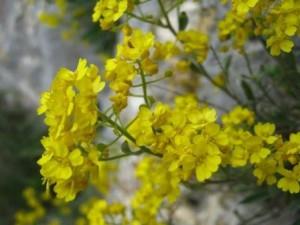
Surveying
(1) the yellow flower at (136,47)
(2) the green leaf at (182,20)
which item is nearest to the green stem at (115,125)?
(1) the yellow flower at (136,47)

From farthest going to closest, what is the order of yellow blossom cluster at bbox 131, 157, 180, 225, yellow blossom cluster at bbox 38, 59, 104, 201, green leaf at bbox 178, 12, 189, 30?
green leaf at bbox 178, 12, 189, 30 < yellow blossom cluster at bbox 131, 157, 180, 225 < yellow blossom cluster at bbox 38, 59, 104, 201

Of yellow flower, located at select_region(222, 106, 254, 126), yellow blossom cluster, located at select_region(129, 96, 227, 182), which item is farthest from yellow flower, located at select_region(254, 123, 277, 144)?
yellow flower, located at select_region(222, 106, 254, 126)

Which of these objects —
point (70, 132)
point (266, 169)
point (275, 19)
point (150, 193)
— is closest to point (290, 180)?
point (266, 169)

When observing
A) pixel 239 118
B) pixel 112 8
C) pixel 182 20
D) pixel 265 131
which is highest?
pixel 182 20

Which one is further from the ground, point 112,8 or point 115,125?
point 112,8

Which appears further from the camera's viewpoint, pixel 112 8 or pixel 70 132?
pixel 112 8

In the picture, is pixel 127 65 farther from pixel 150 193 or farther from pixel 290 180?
pixel 150 193

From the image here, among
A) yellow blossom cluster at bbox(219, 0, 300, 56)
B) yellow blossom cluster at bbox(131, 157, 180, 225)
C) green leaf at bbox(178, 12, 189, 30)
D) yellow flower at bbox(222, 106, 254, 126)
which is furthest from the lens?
green leaf at bbox(178, 12, 189, 30)

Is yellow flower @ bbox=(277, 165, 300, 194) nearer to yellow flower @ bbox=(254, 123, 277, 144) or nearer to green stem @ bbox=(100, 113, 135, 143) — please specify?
yellow flower @ bbox=(254, 123, 277, 144)
